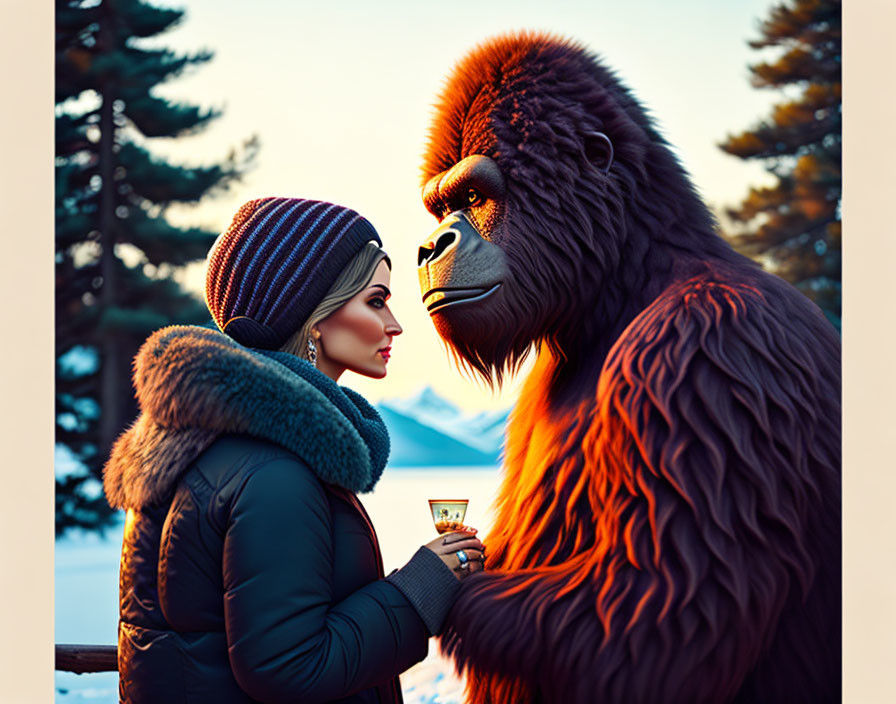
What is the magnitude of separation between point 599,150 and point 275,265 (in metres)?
0.50

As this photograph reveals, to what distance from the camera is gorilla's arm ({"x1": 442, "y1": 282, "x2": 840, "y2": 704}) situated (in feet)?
3.18

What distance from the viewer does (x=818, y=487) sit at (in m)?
1.07

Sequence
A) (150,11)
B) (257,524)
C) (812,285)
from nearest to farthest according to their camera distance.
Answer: (257,524), (812,285), (150,11)

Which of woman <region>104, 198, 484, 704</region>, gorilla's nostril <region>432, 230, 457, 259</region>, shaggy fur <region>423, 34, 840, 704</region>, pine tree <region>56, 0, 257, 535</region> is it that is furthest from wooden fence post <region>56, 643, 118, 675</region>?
pine tree <region>56, 0, 257, 535</region>

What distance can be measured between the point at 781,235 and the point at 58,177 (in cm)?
286

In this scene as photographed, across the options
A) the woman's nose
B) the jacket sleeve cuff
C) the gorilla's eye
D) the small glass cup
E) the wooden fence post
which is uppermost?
the gorilla's eye

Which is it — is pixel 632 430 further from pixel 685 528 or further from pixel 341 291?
pixel 341 291

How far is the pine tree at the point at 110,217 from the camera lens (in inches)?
128

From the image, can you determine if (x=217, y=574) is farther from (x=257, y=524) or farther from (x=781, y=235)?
(x=781, y=235)

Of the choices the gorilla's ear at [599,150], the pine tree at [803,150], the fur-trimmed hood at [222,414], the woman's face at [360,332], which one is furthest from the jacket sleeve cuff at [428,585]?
the pine tree at [803,150]

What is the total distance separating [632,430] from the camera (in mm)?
1030

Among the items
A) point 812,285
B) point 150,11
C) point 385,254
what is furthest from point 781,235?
point 150,11

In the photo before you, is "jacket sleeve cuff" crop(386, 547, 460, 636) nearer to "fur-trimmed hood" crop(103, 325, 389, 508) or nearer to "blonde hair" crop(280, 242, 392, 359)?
"fur-trimmed hood" crop(103, 325, 389, 508)

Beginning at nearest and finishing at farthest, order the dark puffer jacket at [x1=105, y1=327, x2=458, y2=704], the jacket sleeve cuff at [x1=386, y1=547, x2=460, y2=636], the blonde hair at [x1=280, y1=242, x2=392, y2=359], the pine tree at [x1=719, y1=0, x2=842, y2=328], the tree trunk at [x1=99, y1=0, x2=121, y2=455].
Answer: the dark puffer jacket at [x1=105, y1=327, x2=458, y2=704]
the jacket sleeve cuff at [x1=386, y1=547, x2=460, y2=636]
the blonde hair at [x1=280, y1=242, x2=392, y2=359]
the pine tree at [x1=719, y1=0, x2=842, y2=328]
the tree trunk at [x1=99, y1=0, x2=121, y2=455]
